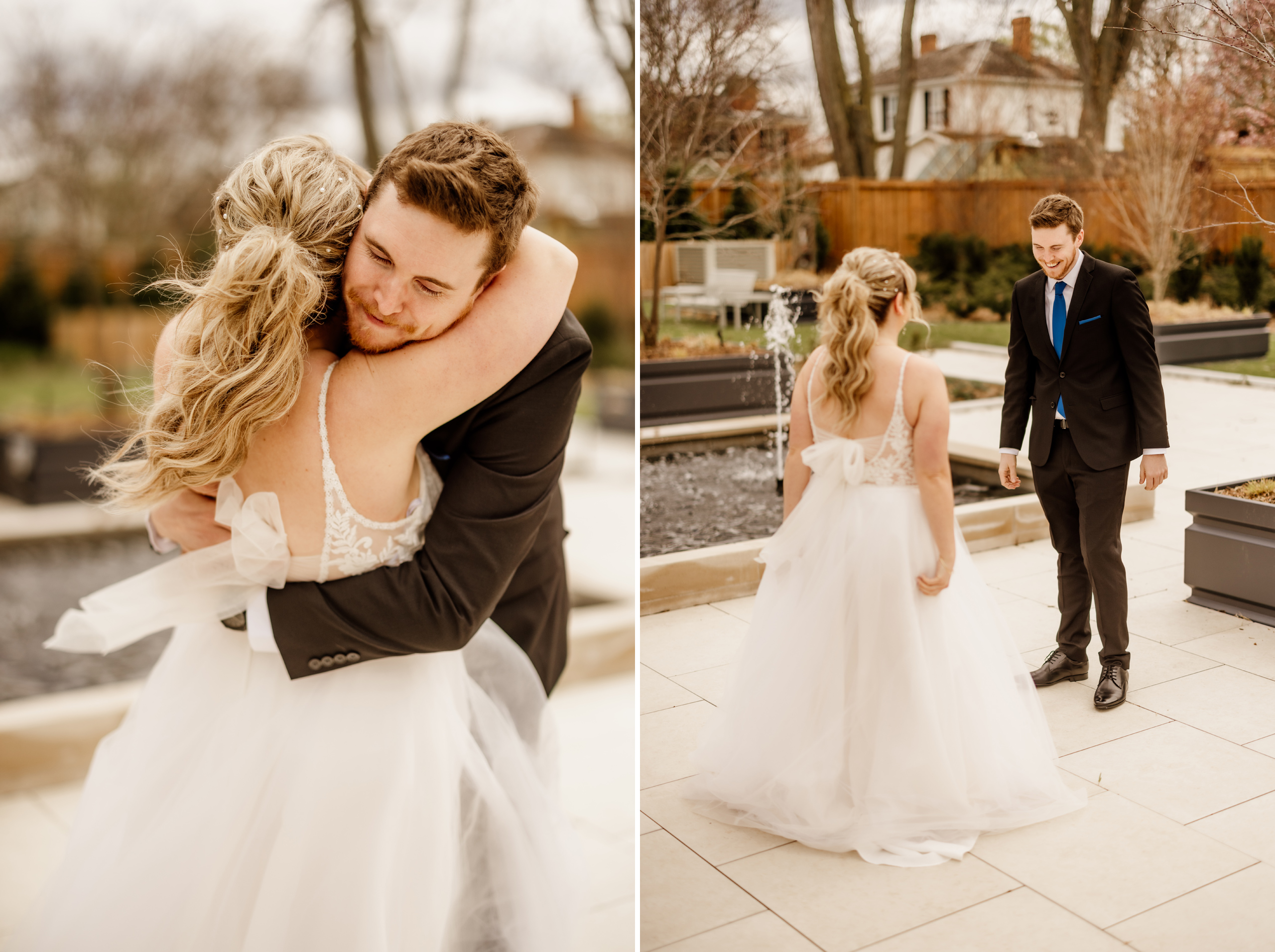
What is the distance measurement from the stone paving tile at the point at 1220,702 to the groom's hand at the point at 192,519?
186cm

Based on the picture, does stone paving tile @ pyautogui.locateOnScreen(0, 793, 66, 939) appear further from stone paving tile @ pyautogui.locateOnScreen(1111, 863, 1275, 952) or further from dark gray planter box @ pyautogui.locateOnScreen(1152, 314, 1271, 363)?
dark gray planter box @ pyautogui.locateOnScreen(1152, 314, 1271, 363)

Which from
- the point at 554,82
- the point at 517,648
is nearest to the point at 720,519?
the point at 517,648

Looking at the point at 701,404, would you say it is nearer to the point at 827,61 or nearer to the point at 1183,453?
the point at 827,61

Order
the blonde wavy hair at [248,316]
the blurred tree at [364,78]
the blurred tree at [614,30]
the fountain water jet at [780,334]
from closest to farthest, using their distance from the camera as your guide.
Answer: the blonde wavy hair at [248,316], the fountain water jet at [780,334], the blurred tree at [614,30], the blurred tree at [364,78]

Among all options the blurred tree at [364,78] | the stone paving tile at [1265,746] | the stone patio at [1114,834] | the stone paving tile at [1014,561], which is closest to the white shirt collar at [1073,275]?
the stone patio at [1114,834]

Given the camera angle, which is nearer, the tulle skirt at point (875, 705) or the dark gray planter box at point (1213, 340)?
the dark gray planter box at point (1213, 340)

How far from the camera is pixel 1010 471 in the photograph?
85.6 inches

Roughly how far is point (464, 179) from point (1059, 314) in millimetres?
1326

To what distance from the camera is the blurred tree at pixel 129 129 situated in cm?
952

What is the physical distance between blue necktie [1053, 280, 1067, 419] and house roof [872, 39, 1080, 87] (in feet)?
1.76

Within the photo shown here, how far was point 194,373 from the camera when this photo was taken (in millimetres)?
1277

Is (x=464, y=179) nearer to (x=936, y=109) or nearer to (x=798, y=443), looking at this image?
(x=798, y=443)

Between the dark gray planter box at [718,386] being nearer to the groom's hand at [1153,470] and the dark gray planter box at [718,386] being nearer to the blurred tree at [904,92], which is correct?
the blurred tree at [904,92]

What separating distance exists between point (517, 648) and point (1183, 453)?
56.4 inches
